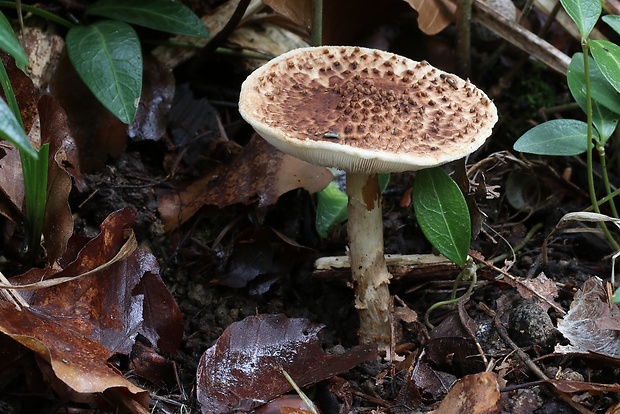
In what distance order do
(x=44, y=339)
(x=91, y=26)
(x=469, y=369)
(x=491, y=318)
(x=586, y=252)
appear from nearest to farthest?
(x=44, y=339), (x=469, y=369), (x=491, y=318), (x=91, y=26), (x=586, y=252)

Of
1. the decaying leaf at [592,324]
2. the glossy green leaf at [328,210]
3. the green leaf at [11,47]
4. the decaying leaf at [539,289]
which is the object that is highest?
the green leaf at [11,47]

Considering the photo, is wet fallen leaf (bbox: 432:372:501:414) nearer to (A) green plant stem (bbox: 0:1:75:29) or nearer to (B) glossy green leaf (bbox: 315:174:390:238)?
(B) glossy green leaf (bbox: 315:174:390:238)

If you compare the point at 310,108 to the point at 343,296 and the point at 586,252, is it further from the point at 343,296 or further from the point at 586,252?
the point at 586,252

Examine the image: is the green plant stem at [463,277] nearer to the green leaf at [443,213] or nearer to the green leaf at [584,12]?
the green leaf at [443,213]

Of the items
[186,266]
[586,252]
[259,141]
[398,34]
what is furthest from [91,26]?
[586,252]

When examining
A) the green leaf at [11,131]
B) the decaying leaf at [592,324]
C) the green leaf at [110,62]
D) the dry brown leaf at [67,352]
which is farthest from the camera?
the green leaf at [110,62]

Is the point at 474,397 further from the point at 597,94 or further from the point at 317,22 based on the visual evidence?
the point at 317,22

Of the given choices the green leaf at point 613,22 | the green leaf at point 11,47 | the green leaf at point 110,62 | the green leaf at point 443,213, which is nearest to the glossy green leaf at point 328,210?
the green leaf at point 443,213
